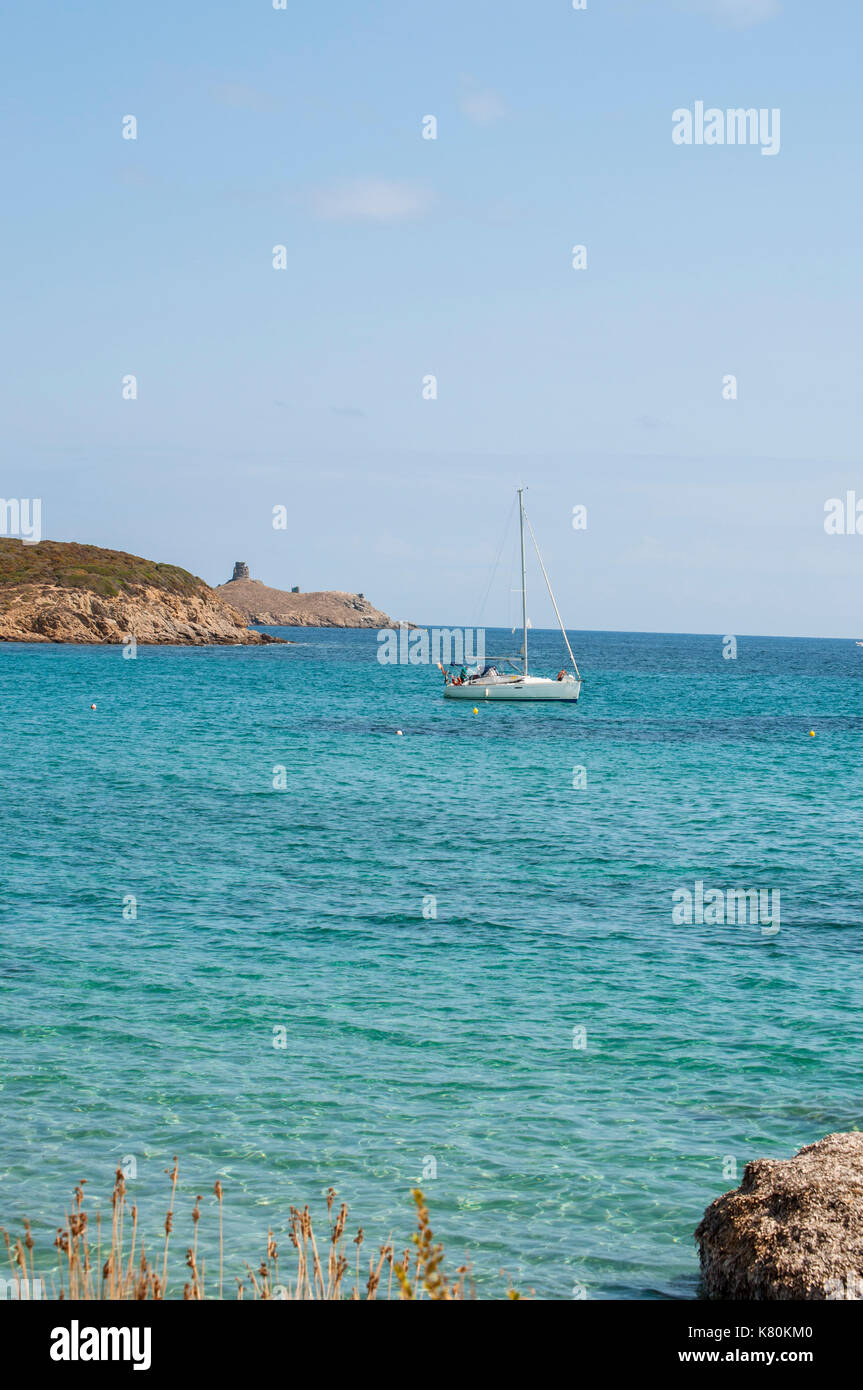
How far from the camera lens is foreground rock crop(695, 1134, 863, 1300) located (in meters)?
7.73

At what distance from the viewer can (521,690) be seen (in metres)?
73.4

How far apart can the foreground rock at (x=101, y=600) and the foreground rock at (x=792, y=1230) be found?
153 meters

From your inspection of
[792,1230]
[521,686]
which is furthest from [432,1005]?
[521,686]

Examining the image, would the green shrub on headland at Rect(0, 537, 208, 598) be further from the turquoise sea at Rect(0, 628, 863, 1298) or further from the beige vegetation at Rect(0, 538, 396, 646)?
the turquoise sea at Rect(0, 628, 863, 1298)

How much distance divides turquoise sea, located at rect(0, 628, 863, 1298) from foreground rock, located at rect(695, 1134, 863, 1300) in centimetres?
87

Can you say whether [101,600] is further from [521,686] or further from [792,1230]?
[792,1230]

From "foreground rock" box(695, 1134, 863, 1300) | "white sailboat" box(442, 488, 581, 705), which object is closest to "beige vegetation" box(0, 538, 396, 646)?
"white sailboat" box(442, 488, 581, 705)

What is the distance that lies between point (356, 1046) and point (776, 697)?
3240 inches

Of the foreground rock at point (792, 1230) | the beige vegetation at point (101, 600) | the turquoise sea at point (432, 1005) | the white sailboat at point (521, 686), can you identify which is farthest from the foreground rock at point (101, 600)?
the foreground rock at point (792, 1230)

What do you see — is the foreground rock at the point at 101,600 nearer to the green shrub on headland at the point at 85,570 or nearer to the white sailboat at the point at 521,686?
the green shrub on headland at the point at 85,570

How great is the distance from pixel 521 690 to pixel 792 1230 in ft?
215

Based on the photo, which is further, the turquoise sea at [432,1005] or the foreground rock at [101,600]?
the foreground rock at [101,600]

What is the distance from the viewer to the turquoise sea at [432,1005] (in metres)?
11.0
